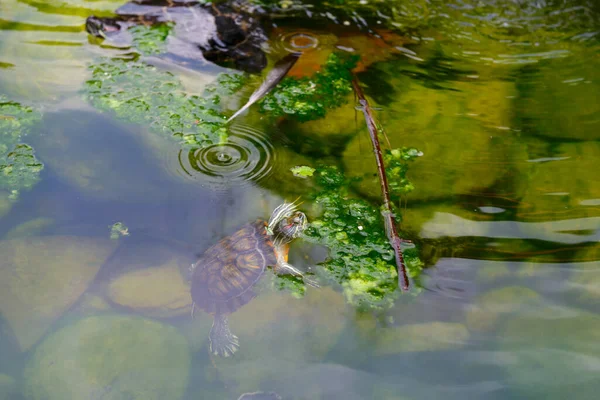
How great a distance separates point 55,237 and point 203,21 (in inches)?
79.4

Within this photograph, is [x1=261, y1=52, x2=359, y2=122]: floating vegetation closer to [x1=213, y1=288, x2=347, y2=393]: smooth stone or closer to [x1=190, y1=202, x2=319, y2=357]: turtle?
[x1=190, y1=202, x2=319, y2=357]: turtle

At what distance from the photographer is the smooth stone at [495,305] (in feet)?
6.70

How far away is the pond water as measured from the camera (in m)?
1.97

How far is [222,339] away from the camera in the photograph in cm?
Answer: 203

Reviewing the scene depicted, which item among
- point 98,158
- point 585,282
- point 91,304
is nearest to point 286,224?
point 91,304

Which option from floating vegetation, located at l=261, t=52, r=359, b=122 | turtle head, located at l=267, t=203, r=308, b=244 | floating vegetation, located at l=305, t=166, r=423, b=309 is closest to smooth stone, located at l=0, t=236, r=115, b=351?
turtle head, located at l=267, t=203, r=308, b=244

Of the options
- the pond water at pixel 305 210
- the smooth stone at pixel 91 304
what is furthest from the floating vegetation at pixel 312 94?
the smooth stone at pixel 91 304

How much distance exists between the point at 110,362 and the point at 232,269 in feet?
2.19

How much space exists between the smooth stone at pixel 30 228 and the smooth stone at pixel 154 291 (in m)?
0.52

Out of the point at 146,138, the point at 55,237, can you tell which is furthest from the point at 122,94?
the point at 55,237

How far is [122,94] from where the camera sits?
9.75ft

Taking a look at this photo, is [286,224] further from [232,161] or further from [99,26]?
[99,26]

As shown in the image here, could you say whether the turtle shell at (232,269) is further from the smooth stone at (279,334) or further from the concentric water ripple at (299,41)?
the concentric water ripple at (299,41)

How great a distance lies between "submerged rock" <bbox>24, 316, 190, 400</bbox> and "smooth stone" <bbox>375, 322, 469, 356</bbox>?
868mm
